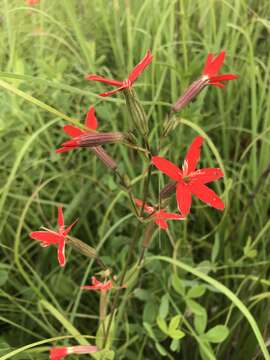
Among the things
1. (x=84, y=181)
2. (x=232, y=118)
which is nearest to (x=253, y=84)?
(x=232, y=118)

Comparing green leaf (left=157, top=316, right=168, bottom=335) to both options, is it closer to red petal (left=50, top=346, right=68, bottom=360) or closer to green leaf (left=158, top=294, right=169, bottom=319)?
green leaf (left=158, top=294, right=169, bottom=319)

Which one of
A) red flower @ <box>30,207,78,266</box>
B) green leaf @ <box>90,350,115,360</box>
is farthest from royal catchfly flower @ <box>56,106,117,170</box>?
green leaf @ <box>90,350,115,360</box>

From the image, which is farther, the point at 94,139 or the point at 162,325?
the point at 162,325

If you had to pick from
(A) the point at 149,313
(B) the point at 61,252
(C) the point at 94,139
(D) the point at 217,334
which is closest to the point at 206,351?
(D) the point at 217,334

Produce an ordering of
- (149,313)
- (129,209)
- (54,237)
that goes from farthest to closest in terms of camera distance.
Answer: (129,209)
(149,313)
(54,237)

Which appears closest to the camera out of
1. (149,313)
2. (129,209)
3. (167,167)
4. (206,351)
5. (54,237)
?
(167,167)

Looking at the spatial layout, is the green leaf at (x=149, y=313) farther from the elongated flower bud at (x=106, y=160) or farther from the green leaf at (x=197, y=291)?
the elongated flower bud at (x=106, y=160)

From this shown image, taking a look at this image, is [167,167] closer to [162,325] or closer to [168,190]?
[168,190]
